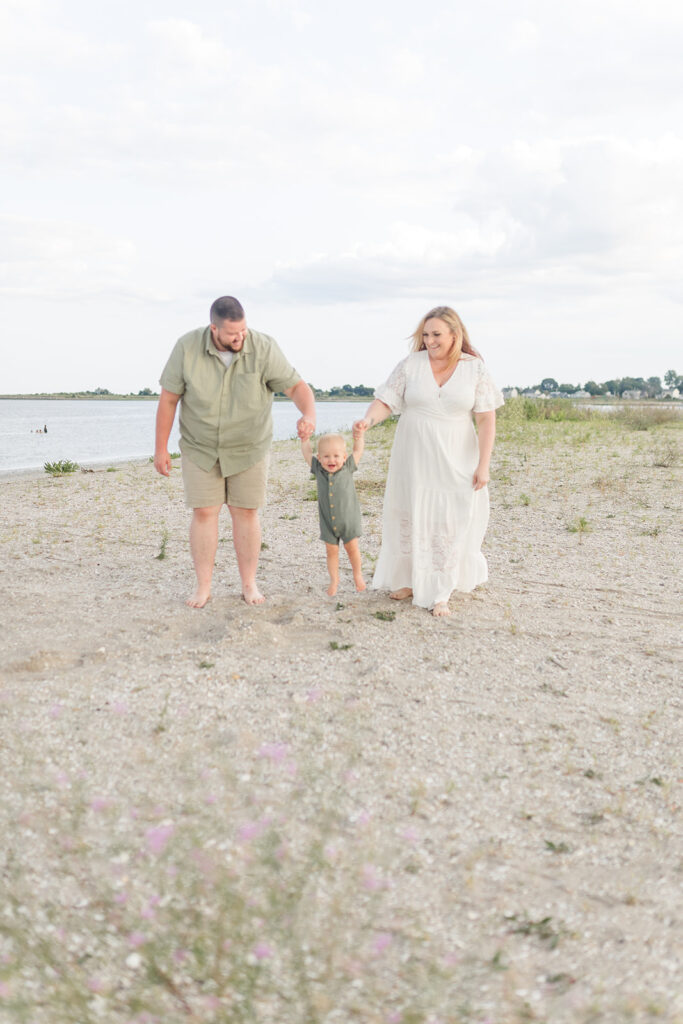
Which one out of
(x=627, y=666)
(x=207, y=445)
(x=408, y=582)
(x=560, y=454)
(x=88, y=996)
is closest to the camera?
(x=88, y=996)

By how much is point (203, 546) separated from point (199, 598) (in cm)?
39

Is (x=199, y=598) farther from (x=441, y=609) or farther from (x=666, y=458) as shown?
(x=666, y=458)

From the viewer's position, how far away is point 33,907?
261cm

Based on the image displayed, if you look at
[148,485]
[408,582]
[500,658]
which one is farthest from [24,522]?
[500,658]

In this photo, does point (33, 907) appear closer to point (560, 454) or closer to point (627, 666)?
point (627, 666)

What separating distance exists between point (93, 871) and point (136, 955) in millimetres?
406

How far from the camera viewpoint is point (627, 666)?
4.57 meters

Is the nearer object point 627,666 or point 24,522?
point 627,666

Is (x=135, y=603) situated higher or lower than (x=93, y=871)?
higher

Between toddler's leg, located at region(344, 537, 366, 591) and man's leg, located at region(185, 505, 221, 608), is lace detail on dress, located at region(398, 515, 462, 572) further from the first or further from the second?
man's leg, located at region(185, 505, 221, 608)

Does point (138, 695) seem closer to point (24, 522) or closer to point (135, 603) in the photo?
point (135, 603)

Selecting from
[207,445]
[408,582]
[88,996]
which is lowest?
[88,996]

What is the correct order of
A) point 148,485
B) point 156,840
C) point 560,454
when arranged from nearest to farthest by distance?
point 156,840
point 148,485
point 560,454

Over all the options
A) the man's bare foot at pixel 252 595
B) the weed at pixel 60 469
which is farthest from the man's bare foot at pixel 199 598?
the weed at pixel 60 469
